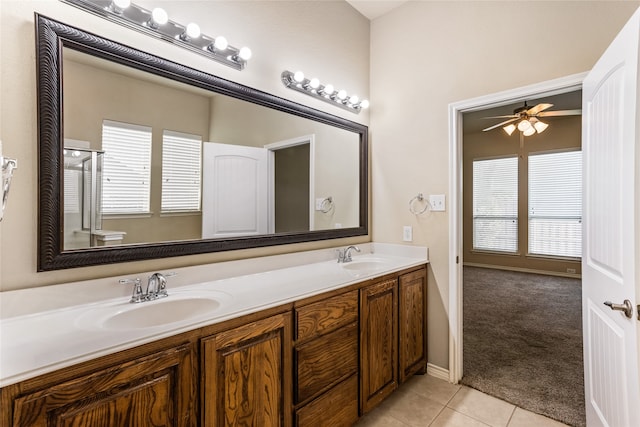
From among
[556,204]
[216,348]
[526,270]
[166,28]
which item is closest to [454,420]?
[216,348]

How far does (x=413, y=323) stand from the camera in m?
2.18

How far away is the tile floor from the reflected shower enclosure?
1.74 m

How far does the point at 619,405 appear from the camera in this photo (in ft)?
4.08

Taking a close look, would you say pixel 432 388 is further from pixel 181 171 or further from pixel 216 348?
pixel 181 171

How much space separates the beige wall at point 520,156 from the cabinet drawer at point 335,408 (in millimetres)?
4793

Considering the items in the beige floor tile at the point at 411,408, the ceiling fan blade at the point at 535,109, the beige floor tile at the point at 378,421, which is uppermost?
the ceiling fan blade at the point at 535,109

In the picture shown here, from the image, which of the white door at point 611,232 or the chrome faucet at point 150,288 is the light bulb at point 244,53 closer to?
the chrome faucet at point 150,288

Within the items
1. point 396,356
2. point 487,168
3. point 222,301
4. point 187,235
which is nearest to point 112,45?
point 187,235

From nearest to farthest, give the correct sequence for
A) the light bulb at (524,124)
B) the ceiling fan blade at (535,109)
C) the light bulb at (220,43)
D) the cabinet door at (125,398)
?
the cabinet door at (125,398)
the light bulb at (220,43)
the ceiling fan blade at (535,109)
the light bulb at (524,124)

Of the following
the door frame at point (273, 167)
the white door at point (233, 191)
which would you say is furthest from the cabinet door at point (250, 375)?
the door frame at point (273, 167)

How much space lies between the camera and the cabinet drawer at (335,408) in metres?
1.45

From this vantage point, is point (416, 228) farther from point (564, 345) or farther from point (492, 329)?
point (564, 345)

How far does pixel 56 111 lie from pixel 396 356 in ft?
7.05

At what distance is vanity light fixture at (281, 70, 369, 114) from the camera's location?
80.5 inches
